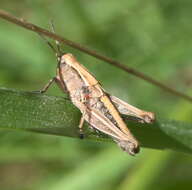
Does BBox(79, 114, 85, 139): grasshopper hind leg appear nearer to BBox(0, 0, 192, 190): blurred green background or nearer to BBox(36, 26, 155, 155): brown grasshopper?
BBox(36, 26, 155, 155): brown grasshopper

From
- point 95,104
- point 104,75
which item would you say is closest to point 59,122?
point 95,104

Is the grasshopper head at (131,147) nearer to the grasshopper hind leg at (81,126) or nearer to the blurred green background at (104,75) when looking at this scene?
the grasshopper hind leg at (81,126)

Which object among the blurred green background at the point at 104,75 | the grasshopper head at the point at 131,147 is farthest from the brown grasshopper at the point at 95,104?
the blurred green background at the point at 104,75

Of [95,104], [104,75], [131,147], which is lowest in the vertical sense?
[131,147]

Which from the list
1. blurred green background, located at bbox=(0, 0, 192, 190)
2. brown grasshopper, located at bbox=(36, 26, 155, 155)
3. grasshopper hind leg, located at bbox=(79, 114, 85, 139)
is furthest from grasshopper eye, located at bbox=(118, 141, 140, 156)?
blurred green background, located at bbox=(0, 0, 192, 190)

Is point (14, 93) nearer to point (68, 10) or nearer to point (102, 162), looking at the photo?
point (102, 162)

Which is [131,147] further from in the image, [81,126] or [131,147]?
[81,126]

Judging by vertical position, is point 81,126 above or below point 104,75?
below
